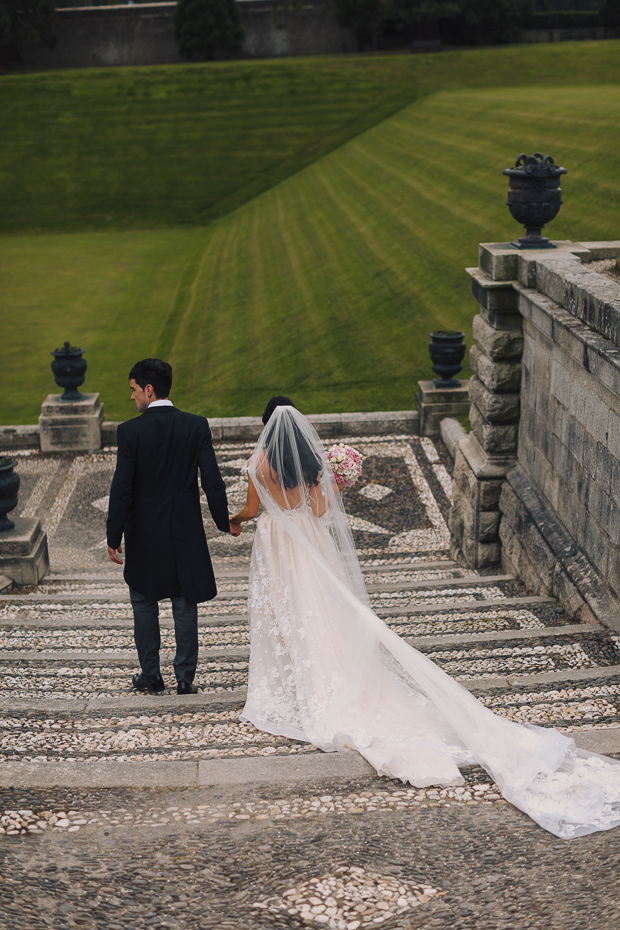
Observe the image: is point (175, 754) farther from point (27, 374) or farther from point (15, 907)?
point (27, 374)

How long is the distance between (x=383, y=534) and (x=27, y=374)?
34.3 ft

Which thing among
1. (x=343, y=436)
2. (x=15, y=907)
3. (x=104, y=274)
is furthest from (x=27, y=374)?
(x=15, y=907)

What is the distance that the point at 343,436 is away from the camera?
46.1 feet

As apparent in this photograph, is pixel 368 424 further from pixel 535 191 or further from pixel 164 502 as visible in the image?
pixel 164 502

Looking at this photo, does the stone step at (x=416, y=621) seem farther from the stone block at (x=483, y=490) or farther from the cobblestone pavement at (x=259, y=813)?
the stone block at (x=483, y=490)

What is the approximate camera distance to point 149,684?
5766mm

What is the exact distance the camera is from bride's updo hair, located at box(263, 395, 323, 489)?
5.71m

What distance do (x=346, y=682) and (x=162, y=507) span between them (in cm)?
152

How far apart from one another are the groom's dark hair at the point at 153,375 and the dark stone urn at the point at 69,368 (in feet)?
30.4

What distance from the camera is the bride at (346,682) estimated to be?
3996 mm

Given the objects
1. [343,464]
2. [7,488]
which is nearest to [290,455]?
[343,464]

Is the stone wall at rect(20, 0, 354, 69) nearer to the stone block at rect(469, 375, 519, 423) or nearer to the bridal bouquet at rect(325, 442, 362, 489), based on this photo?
the stone block at rect(469, 375, 519, 423)

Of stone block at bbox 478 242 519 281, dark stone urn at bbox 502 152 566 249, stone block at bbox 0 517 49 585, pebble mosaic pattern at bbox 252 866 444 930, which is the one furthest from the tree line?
pebble mosaic pattern at bbox 252 866 444 930

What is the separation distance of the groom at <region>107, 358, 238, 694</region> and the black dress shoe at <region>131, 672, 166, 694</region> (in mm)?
175
